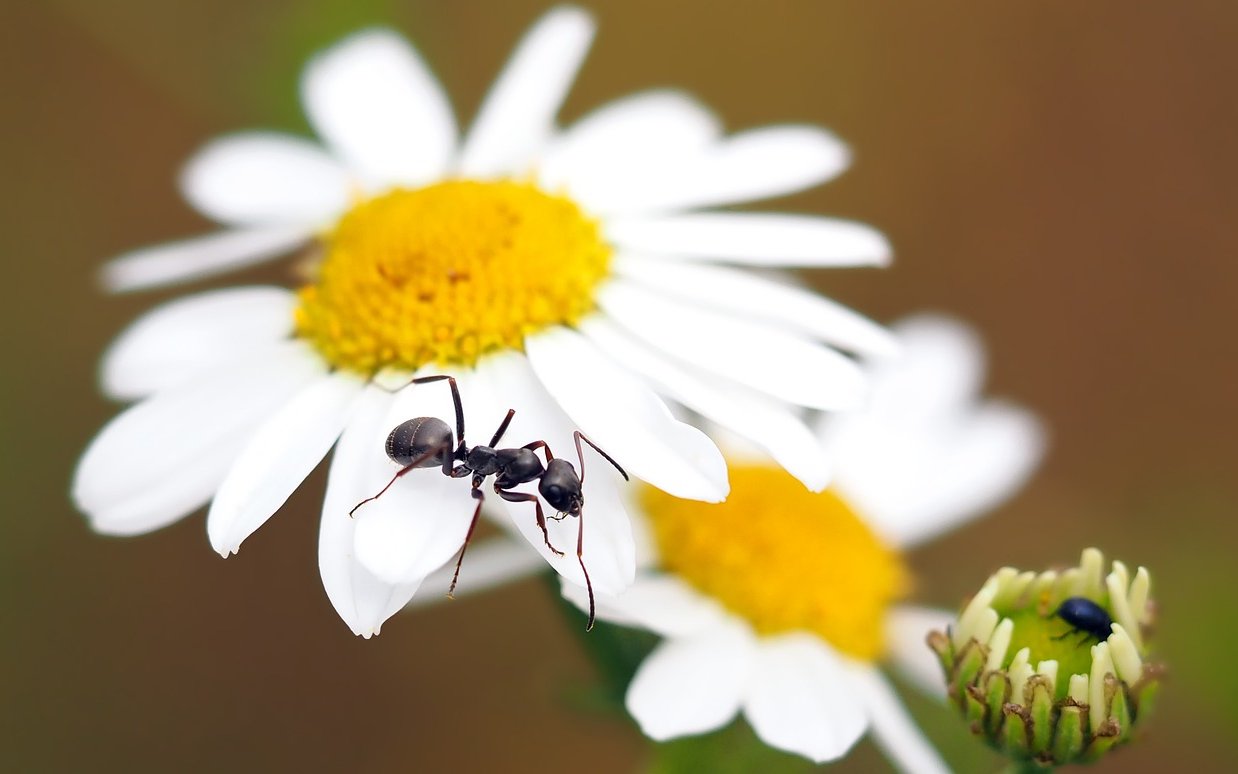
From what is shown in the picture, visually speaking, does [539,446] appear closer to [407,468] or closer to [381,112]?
[407,468]

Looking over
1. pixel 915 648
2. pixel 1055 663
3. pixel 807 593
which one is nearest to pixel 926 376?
pixel 915 648

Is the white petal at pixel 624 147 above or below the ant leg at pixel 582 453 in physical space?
above

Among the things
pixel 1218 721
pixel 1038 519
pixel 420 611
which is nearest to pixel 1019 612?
pixel 1218 721

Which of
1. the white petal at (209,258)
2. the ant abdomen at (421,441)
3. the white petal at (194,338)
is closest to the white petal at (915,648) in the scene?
the ant abdomen at (421,441)

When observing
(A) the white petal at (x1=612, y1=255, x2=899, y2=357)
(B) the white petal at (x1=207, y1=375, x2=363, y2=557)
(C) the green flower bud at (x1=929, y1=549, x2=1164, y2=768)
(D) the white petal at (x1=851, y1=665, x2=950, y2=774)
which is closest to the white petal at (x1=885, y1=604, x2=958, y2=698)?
(D) the white petal at (x1=851, y1=665, x2=950, y2=774)

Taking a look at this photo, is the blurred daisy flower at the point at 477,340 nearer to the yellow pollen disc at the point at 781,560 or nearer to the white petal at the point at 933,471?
the yellow pollen disc at the point at 781,560

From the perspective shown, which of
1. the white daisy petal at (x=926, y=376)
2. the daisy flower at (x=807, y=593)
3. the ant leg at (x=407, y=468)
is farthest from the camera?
the white daisy petal at (x=926, y=376)
